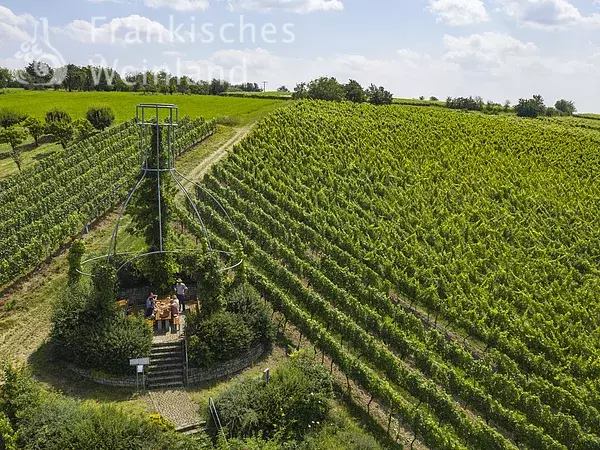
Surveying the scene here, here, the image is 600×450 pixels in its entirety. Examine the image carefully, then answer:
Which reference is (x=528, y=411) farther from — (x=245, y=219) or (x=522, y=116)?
(x=522, y=116)

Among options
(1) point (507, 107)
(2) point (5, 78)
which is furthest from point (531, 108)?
(2) point (5, 78)

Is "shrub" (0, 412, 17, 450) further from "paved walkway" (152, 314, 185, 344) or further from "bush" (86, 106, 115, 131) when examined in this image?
"bush" (86, 106, 115, 131)

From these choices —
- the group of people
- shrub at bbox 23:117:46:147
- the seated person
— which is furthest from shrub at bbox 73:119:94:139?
the seated person

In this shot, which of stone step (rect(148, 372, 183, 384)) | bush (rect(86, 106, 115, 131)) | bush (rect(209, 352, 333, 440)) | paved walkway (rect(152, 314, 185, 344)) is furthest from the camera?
bush (rect(86, 106, 115, 131))

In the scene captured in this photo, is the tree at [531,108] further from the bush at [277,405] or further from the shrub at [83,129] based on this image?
the bush at [277,405]

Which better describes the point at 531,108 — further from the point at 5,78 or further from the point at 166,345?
the point at 5,78

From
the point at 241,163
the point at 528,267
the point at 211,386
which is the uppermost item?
the point at 241,163

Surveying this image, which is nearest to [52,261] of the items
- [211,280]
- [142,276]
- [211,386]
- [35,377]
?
[142,276]
